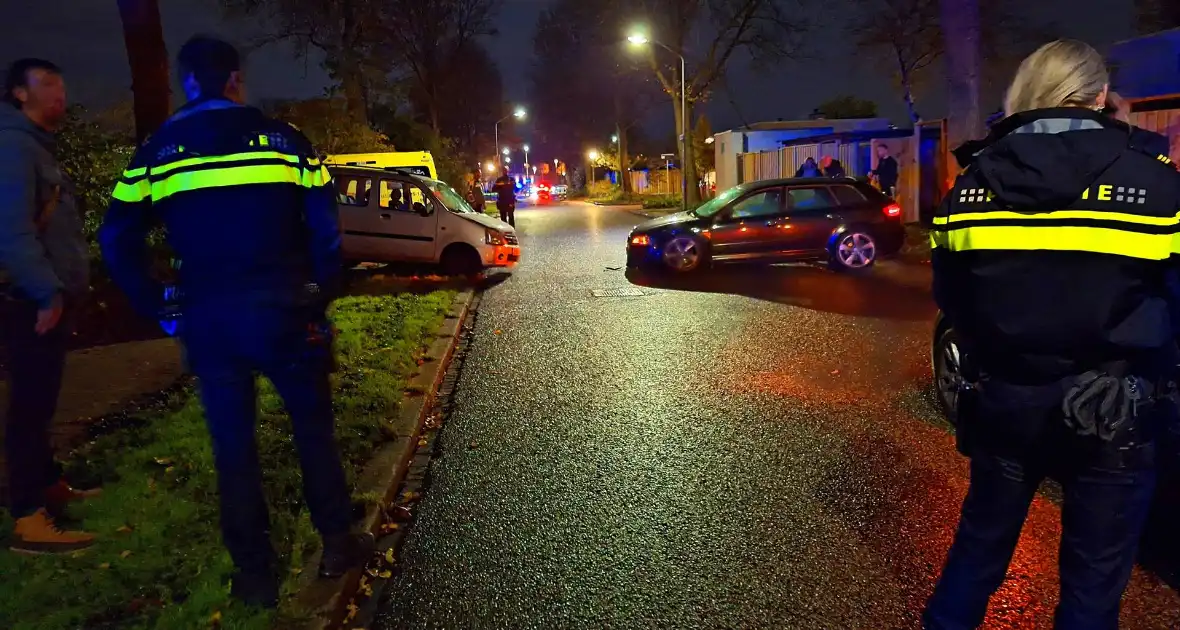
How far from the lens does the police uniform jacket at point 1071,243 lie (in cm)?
215

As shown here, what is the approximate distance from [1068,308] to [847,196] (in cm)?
1135

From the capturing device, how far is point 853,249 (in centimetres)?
1291

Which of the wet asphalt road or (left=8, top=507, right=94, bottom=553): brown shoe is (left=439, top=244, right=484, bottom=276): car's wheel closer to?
the wet asphalt road

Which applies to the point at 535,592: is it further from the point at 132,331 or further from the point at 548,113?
the point at 548,113

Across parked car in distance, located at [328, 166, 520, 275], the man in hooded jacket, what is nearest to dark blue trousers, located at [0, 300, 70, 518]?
the man in hooded jacket

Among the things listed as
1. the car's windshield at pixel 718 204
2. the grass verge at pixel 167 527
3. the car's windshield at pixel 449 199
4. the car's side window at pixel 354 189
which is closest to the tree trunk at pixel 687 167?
the car's windshield at pixel 718 204

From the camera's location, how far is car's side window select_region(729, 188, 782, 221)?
513 inches

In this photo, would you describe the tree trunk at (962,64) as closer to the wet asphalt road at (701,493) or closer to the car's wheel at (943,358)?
the wet asphalt road at (701,493)

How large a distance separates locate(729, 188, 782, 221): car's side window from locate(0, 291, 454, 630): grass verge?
300 inches

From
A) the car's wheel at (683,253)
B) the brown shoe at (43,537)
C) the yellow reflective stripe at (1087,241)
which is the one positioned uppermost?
the yellow reflective stripe at (1087,241)

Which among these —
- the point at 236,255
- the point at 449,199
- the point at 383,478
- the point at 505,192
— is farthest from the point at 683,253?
the point at 505,192

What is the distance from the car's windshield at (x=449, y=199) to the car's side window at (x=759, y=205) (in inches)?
166

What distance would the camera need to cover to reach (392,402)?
6125 millimetres

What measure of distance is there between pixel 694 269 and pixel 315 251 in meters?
10.2
